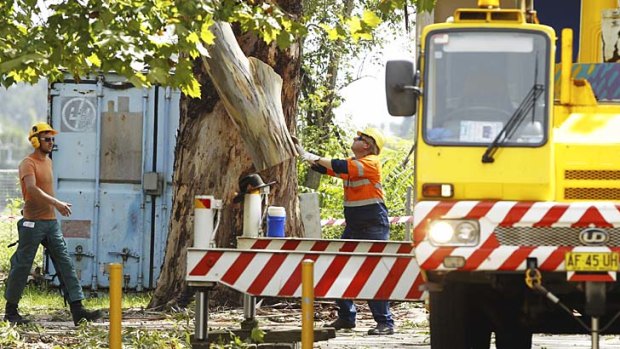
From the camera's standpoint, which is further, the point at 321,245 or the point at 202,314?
the point at 321,245

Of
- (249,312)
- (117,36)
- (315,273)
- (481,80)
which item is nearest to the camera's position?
(481,80)

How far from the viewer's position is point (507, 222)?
8.89m

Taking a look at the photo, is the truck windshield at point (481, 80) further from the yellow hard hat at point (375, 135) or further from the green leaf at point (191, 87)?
the yellow hard hat at point (375, 135)

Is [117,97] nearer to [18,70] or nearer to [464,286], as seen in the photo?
[18,70]

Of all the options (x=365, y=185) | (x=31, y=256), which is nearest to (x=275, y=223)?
(x=365, y=185)

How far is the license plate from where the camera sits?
8.79 metres

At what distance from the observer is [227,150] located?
1560 centimetres

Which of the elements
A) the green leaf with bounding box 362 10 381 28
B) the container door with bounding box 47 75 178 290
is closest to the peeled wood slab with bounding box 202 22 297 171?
the green leaf with bounding box 362 10 381 28

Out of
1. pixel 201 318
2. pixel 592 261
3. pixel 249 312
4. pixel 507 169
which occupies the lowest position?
pixel 249 312

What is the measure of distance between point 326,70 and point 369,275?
68.2ft

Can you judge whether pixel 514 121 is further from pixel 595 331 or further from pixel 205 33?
pixel 205 33

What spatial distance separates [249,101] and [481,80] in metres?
5.29

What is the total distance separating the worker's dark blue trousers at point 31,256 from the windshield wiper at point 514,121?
6694mm

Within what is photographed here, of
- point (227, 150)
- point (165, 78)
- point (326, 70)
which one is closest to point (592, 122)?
point (165, 78)
